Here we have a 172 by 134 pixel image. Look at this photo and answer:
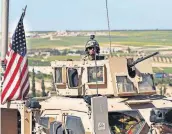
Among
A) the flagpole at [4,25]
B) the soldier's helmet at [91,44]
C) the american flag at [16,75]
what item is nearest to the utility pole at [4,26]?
the flagpole at [4,25]

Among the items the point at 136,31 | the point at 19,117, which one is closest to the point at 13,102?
the point at 19,117

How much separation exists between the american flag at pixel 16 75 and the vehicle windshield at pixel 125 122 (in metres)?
2.55

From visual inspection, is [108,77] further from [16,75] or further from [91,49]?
[16,75]

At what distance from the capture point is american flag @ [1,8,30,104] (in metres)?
12.6

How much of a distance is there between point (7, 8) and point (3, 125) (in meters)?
3.24

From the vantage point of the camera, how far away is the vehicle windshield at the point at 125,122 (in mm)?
10953

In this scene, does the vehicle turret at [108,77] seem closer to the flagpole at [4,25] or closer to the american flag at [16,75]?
the american flag at [16,75]

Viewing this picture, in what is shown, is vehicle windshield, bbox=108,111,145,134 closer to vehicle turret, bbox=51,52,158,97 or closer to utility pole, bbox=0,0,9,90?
vehicle turret, bbox=51,52,158,97

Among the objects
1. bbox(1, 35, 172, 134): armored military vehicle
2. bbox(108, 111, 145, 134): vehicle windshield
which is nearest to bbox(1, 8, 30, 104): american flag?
bbox(1, 35, 172, 134): armored military vehicle

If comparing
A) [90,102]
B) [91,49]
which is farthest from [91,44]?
[90,102]

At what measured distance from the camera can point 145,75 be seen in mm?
12562

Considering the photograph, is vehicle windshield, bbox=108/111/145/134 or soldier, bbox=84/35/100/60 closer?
vehicle windshield, bbox=108/111/145/134

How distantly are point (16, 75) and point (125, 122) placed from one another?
9.26 feet

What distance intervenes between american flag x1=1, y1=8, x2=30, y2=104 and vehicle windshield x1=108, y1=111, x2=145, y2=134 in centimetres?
255
